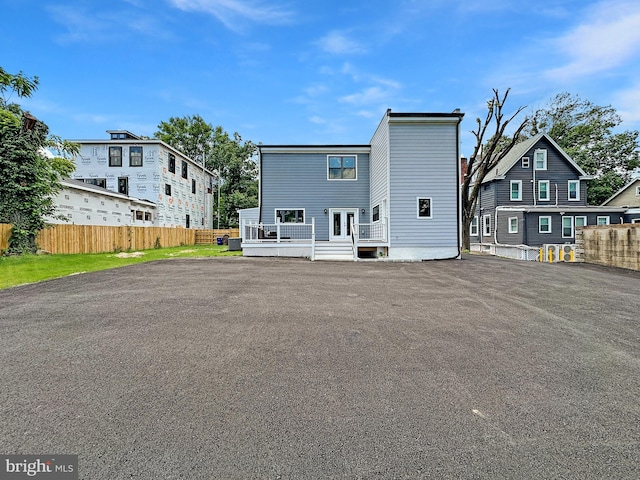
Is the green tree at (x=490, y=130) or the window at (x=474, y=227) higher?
the green tree at (x=490, y=130)

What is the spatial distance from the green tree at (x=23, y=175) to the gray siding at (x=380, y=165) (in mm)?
15161

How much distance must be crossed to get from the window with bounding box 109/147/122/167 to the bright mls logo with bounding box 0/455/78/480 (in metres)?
27.0

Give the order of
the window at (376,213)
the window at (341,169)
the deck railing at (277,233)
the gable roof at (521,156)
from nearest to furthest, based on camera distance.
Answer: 1. the deck railing at (277,233)
2. the window at (376,213)
3. the window at (341,169)
4. the gable roof at (521,156)

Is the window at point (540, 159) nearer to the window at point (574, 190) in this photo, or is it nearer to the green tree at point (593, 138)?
the window at point (574, 190)

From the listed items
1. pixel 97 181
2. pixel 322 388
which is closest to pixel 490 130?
pixel 322 388

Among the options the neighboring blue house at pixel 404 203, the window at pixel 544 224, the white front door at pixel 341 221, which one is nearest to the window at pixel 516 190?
the window at pixel 544 224

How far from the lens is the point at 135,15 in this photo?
13.2 m

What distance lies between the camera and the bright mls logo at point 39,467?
68.4 inches

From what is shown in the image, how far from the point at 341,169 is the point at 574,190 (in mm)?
19553

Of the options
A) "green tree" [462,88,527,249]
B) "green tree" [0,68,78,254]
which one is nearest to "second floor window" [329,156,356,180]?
"green tree" [462,88,527,249]

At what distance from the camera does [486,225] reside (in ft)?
81.0

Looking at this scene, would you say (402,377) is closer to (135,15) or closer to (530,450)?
(530,450)

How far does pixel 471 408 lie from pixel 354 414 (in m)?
0.93

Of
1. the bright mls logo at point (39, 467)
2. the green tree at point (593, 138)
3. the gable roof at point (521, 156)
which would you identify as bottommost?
the bright mls logo at point (39, 467)
